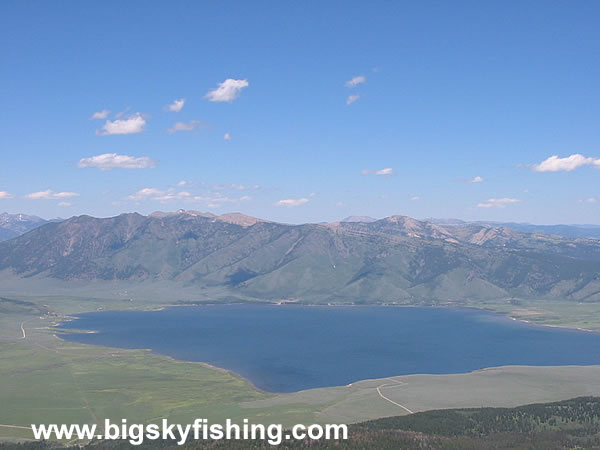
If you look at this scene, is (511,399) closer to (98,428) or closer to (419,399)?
(419,399)

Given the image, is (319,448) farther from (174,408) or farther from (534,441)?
(174,408)

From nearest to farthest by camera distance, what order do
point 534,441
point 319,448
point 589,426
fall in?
point 319,448 → point 534,441 → point 589,426

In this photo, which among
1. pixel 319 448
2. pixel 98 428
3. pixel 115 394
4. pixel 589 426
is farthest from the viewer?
pixel 115 394

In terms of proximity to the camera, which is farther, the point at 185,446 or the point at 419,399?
the point at 419,399

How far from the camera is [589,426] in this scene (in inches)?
5123

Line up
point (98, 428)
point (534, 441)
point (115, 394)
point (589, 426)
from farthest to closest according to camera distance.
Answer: point (115, 394)
point (98, 428)
point (589, 426)
point (534, 441)

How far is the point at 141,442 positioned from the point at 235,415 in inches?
1282

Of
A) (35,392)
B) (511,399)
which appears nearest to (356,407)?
(511,399)

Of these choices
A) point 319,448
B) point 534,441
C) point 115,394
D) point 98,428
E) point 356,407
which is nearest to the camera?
point 319,448

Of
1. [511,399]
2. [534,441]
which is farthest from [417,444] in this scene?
[511,399]

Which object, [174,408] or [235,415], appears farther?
[174,408]

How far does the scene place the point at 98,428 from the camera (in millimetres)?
150500

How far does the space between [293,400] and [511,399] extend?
190ft

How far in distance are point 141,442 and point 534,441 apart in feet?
252
